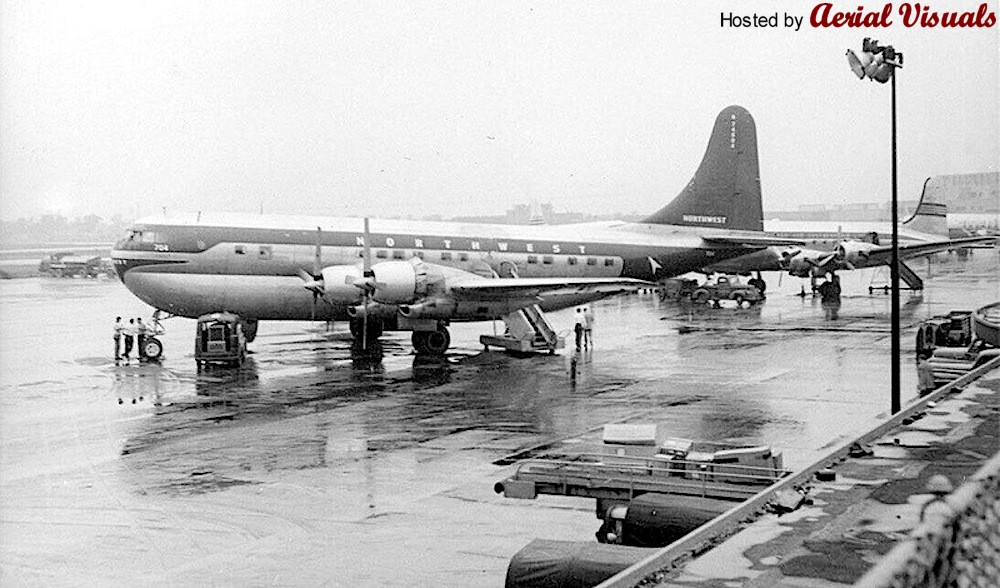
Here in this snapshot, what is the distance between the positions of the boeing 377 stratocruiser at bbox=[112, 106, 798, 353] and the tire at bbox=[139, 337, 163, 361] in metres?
1.13

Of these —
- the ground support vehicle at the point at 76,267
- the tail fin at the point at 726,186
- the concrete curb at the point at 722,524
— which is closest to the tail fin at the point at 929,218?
the tail fin at the point at 726,186

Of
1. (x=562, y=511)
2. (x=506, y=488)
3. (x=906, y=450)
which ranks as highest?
(x=906, y=450)

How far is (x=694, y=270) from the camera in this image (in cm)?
4116

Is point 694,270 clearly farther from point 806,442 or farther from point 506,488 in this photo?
point 506,488

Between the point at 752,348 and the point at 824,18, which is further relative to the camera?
the point at 752,348

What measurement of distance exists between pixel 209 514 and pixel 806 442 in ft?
34.5

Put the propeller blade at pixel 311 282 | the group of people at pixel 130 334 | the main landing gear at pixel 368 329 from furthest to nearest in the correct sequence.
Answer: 1. the main landing gear at pixel 368 329
2. the group of people at pixel 130 334
3. the propeller blade at pixel 311 282

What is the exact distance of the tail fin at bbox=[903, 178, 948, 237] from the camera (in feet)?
227

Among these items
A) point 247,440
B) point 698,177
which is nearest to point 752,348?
point 698,177

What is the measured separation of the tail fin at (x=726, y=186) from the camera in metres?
41.1

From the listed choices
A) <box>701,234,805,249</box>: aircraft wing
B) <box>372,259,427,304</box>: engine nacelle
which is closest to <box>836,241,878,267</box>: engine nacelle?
<box>701,234,805,249</box>: aircraft wing

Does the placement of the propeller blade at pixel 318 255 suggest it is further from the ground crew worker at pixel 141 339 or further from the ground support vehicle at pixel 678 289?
the ground support vehicle at pixel 678 289

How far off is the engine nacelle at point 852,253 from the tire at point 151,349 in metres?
35.5

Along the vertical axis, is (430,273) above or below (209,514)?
above
